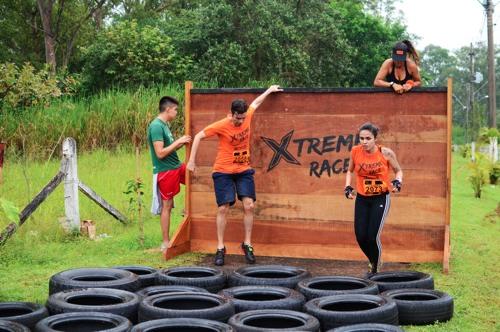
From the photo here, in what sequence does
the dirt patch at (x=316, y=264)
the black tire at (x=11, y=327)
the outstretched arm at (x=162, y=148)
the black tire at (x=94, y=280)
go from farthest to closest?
the outstretched arm at (x=162, y=148)
the dirt patch at (x=316, y=264)
the black tire at (x=94, y=280)
the black tire at (x=11, y=327)

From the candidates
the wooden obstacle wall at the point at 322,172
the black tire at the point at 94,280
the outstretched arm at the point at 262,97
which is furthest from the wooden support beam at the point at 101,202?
the black tire at the point at 94,280

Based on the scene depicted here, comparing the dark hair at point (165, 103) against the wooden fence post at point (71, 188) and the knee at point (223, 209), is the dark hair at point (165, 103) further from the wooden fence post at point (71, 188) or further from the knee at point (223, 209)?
the wooden fence post at point (71, 188)

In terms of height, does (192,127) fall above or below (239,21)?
below

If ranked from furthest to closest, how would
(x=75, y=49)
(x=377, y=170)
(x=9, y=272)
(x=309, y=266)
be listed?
(x=75, y=49) → (x=309, y=266) → (x=9, y=272) → (x=377, y=170)

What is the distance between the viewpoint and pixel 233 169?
943cm

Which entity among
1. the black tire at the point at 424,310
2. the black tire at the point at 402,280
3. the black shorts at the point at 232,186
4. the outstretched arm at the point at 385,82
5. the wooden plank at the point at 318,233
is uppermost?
the outstretched arm at the point at 385,82

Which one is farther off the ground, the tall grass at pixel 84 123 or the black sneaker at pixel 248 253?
the tall grass at pixel 84 123

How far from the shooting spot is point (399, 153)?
31.0 ft

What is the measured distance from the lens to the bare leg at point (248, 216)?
31.2ft

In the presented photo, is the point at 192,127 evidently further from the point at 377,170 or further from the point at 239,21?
the point at 239,21

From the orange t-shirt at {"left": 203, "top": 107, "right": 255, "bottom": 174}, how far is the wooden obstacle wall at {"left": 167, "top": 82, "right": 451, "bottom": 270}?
538 millimetres

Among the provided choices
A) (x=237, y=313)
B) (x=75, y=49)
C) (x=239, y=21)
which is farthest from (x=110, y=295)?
(x=75, y=49)

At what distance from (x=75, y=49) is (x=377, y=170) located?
121 ft

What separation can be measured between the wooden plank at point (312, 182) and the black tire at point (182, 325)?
415cm
